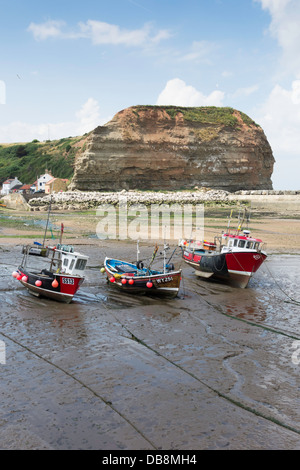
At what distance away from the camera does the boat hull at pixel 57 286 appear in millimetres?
15750

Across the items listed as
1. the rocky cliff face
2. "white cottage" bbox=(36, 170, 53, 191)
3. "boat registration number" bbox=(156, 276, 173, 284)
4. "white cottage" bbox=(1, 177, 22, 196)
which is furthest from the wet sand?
"white cottage" bbox=(1, 177, 22, 196)

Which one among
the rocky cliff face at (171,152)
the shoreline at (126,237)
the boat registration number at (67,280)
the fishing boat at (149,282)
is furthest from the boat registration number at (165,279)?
the rocky cliff face at (171,152)

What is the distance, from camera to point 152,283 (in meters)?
17.1

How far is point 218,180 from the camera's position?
86.9 meters

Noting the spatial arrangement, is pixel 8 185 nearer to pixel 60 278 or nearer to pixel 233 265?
pixel 233 265

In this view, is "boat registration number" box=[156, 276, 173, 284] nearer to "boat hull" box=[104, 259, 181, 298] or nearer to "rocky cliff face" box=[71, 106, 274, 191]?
"boat hull" box=[104, 259, 181, 298]

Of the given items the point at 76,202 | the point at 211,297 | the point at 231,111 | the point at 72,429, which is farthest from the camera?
the point at 231,111

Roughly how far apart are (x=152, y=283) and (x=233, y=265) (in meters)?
5.08

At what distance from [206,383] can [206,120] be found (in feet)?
274

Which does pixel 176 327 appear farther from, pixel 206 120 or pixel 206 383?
pixel 206 120

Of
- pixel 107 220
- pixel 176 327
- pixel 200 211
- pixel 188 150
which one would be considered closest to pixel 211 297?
pixel 176 327

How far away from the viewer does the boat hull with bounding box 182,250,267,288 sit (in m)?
20.0

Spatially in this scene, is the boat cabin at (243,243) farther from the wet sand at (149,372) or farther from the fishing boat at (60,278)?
the fishing boat at (60,278)

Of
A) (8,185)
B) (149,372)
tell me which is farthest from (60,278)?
(8,185)
